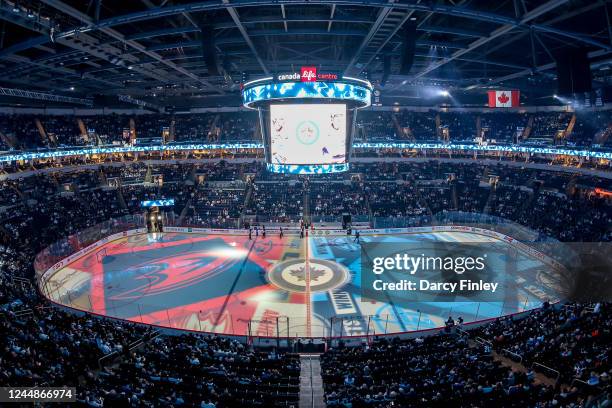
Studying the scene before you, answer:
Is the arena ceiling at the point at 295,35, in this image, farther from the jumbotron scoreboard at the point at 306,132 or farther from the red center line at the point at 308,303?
the red center line at the point at 308,303

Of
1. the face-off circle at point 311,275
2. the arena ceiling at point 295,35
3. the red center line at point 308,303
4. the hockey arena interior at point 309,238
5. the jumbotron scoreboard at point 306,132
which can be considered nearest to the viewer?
the hockey arena interior at point 309,238

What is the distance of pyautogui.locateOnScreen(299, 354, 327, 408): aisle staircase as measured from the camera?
508 inches

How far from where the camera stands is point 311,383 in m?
14.4

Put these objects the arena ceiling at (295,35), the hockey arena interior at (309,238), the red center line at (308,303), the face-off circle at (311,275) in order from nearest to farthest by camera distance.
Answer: the hockey arena interior at (309,238) → the arena ceiling at (295,35) → the red center line at (308,303) → the face-off circle at (311,275)

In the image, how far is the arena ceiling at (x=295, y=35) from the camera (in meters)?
15.9

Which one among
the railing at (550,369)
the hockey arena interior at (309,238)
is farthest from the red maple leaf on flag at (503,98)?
the railing at (550,369)

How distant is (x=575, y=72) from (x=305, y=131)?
54.9ft

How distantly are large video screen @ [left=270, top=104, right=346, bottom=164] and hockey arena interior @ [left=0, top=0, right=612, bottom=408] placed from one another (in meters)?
0.15

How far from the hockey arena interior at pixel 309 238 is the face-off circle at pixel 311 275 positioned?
0.25 m

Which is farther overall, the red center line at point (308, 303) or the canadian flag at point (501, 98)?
the canadian flag at point (501, 98)

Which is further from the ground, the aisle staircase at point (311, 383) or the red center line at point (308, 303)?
the aisle staircase at point (311, 383)

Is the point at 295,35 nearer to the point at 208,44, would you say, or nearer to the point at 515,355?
the point at 208,44

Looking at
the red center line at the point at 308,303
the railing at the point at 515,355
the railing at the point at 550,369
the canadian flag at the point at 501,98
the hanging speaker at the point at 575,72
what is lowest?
the red center line at the point at 308,303

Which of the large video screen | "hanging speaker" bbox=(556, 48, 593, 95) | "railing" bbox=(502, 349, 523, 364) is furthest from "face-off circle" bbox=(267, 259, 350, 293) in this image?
"hanging speaker" bbox=(556, 48, 593, 95)
